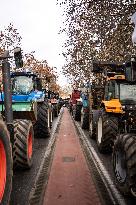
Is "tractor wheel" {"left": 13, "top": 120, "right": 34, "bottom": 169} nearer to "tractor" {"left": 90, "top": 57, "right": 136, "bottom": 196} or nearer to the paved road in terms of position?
the paved road

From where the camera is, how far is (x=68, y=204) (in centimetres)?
515

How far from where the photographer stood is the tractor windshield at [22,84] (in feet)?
38.4

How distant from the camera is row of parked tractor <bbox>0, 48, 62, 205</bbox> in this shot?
13.4 feet

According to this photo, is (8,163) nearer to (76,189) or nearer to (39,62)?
(76,189)

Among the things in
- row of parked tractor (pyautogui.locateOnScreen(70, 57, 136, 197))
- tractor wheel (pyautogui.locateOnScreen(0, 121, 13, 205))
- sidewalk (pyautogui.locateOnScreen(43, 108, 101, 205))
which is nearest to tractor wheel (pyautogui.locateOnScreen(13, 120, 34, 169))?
sidewalk (pyautogui.locateOnScreen(43, 108, 101, 205))

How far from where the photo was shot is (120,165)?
5590mm

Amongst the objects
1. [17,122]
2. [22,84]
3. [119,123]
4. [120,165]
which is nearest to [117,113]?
[119,123]

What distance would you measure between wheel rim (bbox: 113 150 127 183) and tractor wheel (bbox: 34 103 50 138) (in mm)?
6370

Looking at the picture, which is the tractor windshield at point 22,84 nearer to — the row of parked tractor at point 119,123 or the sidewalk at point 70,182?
the row of parked tractor at point 119,123

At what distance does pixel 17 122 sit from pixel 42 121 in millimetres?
4674

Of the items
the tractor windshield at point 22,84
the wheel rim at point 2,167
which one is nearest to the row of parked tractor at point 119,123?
the wheel rim at point 2,167

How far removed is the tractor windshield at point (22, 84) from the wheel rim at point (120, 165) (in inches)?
248

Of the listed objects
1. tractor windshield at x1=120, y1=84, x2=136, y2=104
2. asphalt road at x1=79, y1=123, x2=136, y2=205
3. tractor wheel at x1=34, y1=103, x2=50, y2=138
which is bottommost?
asphalt road at x1=79, y1=123, x2=136, y2=205

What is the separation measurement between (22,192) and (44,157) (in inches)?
125
